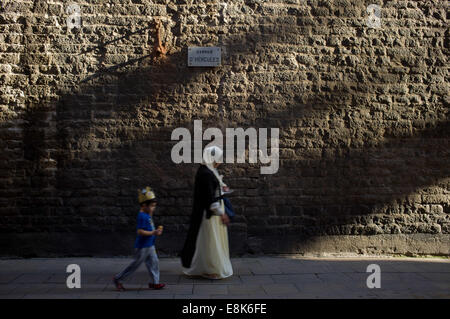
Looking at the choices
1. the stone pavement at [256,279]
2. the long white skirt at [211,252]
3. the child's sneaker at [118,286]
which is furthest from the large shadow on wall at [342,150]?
the child's sneaker at [118,286]

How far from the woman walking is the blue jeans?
0.65m

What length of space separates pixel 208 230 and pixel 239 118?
2404mm

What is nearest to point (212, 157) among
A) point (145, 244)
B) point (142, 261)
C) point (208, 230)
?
point (208, 230)

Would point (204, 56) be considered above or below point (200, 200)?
above

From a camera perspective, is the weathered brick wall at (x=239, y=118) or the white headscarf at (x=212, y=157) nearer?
the white headscarf at (x=212, y=157)

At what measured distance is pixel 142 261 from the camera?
4961mm

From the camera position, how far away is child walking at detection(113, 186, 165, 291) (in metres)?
4.91

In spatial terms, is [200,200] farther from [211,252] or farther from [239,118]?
[239,118]

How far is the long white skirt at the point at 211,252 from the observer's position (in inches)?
218

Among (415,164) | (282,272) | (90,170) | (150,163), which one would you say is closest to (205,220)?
(282,272)

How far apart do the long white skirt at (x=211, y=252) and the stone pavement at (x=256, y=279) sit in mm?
135

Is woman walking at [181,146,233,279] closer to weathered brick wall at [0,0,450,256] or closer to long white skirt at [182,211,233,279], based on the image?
long white skirt at [182,211,233,279]

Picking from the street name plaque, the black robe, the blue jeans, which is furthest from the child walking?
the street name plaque

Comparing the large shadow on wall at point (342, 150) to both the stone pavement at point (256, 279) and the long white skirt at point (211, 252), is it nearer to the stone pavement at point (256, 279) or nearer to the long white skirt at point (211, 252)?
the stone pavement at point (256, 279)
